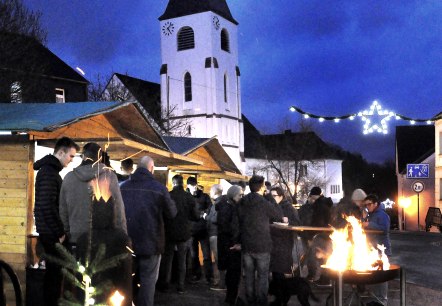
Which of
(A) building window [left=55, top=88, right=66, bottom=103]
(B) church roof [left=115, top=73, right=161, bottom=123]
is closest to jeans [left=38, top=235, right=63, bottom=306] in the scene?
(A) building window [left=55, top=88, right=66, bottom=103]

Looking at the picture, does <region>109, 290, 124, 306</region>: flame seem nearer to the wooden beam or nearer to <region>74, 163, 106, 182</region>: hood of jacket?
<region>74, 163, 106, 182</region>: hood of jacket

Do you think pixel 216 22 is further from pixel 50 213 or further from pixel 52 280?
pixel 52 280

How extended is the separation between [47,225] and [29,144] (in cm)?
222

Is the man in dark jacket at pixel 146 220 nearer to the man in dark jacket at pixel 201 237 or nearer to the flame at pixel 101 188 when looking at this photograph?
the flame at pixel 101 188

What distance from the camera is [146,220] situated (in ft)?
23.1

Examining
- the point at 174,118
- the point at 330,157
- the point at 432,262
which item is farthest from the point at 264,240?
the point at 330,157

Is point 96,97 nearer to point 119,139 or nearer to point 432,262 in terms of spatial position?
point 432,262

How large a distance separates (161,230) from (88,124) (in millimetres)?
3599

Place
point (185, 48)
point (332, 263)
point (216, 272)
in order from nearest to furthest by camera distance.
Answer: point (332, 263) < point (216, 272) < point (185, 48)

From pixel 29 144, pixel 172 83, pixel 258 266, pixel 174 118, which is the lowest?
pixel 258 266

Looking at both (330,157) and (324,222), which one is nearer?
(324,222)

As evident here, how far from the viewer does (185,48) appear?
68562mm

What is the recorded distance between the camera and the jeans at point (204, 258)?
1152 centimetres

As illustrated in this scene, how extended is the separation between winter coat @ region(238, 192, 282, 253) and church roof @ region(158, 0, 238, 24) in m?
61.2
